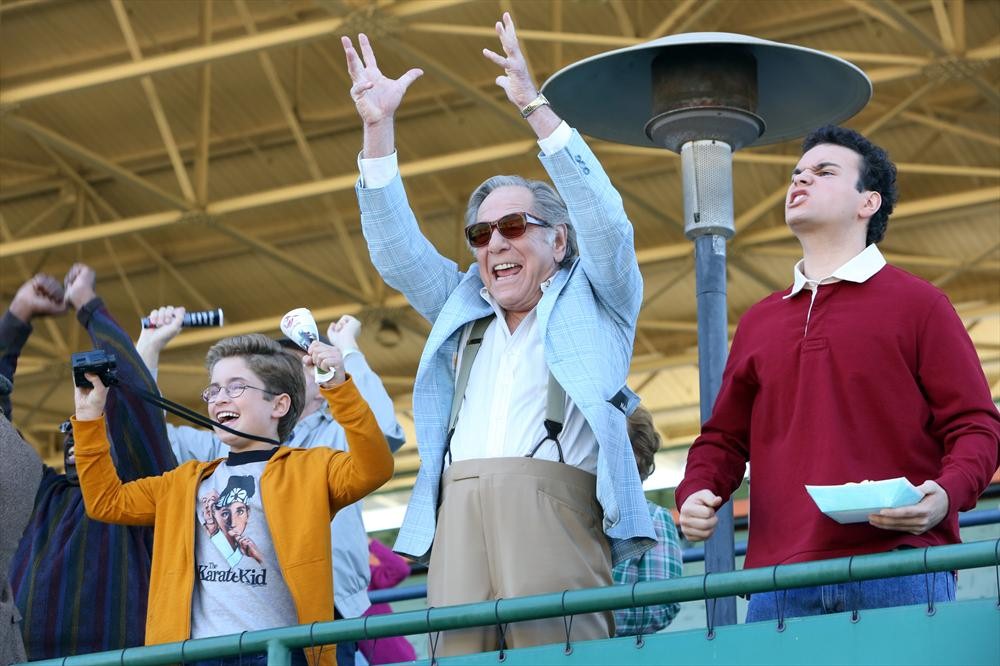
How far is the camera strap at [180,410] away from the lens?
4.50 meters

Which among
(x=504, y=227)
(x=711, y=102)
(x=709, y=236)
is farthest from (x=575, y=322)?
(x=711, y=102)

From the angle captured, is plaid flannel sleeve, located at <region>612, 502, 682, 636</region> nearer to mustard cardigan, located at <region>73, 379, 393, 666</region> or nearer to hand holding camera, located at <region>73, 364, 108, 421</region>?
mustard cardigan, located at <region>73, 379, 393, 666</region>

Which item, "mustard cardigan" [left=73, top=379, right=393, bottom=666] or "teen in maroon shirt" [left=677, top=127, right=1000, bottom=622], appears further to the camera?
"mustard cardigan" [left=73, top=379, right=393, bottom=666]

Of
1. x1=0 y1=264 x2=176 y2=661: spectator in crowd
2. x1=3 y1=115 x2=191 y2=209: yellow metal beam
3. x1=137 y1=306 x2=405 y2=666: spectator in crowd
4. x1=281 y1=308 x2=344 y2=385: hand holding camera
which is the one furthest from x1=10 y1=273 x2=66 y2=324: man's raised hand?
x1=3 y1=115 x2=191 y2=209: yellow metal beam

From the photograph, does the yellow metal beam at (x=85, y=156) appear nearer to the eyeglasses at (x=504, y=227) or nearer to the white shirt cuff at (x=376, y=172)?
the white shirt cuff at (x=376, y=172)

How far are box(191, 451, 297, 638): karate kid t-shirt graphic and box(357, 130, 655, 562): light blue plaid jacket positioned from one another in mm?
468

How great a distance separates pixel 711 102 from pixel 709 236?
1.36 ft

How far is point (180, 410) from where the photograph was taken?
15.0 ft

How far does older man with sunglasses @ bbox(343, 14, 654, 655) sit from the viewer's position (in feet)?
12.5

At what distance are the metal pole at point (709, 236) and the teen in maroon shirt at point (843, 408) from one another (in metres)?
1.08

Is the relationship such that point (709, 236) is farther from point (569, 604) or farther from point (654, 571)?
point (569, 604)

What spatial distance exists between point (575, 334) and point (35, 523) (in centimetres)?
195

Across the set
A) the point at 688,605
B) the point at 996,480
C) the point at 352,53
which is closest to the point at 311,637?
the point at 352,53

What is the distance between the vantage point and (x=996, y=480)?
7000 millimetres
